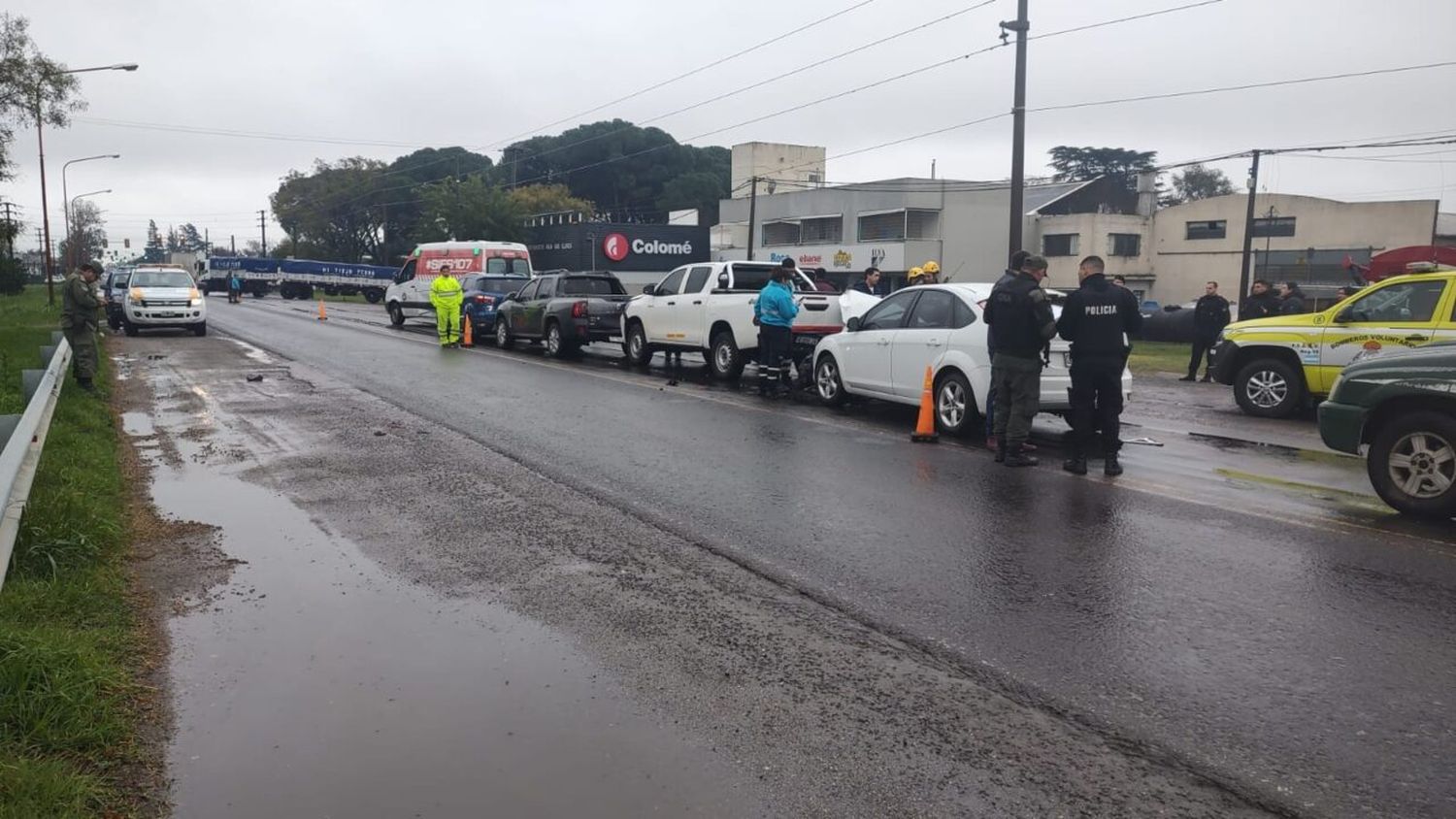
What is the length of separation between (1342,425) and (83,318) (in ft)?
46.9

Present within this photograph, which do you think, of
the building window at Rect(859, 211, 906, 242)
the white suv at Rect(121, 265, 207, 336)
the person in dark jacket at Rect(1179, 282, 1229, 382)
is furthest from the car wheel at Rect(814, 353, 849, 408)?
the building window at Rect(859, 211, 906, 242)

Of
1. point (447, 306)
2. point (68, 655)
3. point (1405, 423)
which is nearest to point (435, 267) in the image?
point (447, 306)

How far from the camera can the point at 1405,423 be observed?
7703mm

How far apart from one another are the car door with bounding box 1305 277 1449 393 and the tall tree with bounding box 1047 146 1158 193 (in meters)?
76.3

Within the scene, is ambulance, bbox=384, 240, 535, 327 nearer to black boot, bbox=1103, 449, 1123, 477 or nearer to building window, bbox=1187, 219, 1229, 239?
black boot, bbox=1103, 449, 1123, 477

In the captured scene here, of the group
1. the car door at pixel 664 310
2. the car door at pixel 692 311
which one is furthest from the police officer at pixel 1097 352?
the car door at pixel 664 310

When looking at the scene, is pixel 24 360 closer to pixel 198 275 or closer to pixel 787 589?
pixel 787 589

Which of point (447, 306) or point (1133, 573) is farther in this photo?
point (447, 306)

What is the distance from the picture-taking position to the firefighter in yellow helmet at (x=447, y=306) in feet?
76.7

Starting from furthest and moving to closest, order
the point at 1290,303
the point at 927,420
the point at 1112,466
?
the point at 1290,303 → the point at 927,420 → the point at 1112,466

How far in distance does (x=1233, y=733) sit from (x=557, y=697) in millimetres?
2622

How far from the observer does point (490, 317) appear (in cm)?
2512

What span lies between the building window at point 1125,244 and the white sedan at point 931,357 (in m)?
49.7

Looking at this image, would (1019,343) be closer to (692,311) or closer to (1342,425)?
(1342,425)
